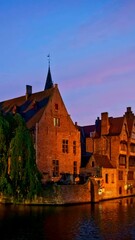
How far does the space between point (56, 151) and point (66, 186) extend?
326 inches

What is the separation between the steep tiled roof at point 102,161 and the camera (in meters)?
53.8

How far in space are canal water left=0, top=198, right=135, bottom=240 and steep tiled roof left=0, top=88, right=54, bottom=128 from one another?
55.2 feet

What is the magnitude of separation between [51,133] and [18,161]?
1503 centimetres

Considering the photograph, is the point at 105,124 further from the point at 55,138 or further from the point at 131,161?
the point at 55,138

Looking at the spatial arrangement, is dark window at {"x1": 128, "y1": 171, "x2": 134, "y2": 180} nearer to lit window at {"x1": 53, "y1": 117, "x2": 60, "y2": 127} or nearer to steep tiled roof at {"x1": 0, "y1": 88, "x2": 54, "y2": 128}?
lit window at {"x1": 53, "y1": 117, "x2": 60, "y2": 127}

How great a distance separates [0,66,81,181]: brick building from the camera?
4788 cm

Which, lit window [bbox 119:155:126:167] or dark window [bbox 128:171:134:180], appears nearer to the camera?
lit window [bbox 119:155:126:167]

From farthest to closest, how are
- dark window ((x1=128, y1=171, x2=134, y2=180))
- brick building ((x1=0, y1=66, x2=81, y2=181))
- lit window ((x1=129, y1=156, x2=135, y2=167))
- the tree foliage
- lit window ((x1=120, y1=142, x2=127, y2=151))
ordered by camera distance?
lit window ((x1=129, y1=156, x2=135, y2=167))
dark window ((x1=128, y1=171, x2=134, y2=180))
lit window ((x1=120, y1=142, x2=127, y2=151))
brick building ((x1=0, y1=66, x2=81, y2=181))
the tree foliage

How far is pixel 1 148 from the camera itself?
113ft

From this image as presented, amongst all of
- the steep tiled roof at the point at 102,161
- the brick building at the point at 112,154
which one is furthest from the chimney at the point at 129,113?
the steep tiled roof at the point at 102,161

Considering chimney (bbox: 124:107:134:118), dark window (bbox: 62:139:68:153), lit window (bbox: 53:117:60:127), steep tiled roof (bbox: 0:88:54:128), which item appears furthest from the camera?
chimney (bbox: 124:107:134:118)

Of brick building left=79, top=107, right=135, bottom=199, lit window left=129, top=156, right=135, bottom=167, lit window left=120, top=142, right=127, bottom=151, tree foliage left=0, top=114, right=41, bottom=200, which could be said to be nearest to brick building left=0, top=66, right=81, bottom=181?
brick building left=79, top=107, right=135, bottom=199

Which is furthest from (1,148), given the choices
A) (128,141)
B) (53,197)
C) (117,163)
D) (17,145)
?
(128,141)

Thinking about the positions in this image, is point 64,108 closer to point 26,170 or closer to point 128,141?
point 128,141
